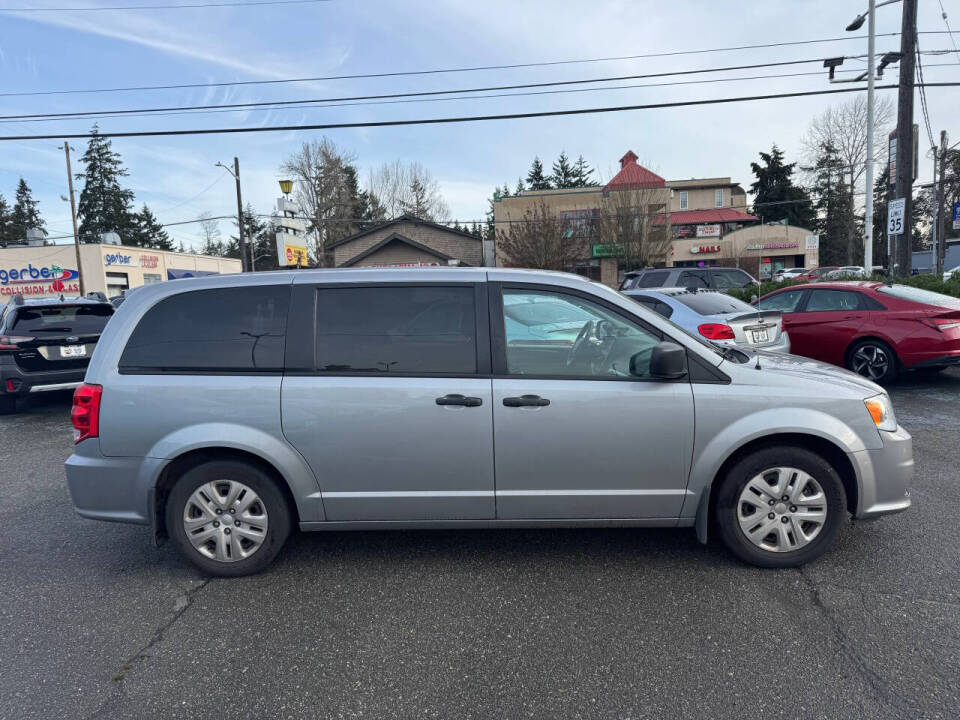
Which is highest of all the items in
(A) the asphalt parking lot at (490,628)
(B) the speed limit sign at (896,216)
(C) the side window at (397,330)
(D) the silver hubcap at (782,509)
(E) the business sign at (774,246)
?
(E) the business sign at (774,246)

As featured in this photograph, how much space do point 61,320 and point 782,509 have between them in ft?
30.8

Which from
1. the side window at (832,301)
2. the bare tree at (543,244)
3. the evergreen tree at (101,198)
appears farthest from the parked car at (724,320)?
the evergreen tree at (101,198)

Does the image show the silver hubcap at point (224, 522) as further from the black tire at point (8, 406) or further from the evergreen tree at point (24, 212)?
the evergreen tree at point (24, 212)

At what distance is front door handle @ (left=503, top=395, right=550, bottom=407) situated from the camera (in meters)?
3.32

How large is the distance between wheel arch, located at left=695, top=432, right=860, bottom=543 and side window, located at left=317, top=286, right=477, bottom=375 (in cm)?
153

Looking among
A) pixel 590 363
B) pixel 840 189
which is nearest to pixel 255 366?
pixel 590 363

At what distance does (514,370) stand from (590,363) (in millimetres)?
447

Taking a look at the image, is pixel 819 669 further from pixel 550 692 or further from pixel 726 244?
pixel 726 244

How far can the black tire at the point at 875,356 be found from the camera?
27.0ft

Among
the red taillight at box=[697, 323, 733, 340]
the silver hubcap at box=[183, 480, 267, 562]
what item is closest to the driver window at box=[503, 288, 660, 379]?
the silver hubcap at box=[183, 480, 267, 562]

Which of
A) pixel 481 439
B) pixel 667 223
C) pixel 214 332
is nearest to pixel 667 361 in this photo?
pixel 481 439

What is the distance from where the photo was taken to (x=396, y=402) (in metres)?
3.35

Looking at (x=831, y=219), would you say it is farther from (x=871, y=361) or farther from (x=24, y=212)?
(x=24, y=212)

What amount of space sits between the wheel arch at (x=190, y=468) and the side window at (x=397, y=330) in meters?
0.68
